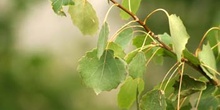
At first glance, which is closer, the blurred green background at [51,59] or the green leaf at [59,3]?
the green leaf at [59,3]

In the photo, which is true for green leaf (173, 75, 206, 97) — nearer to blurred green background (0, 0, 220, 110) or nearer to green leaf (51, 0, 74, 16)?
green leaf (51, 0, 74, 16)

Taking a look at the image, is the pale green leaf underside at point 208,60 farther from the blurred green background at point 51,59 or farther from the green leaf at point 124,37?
the blurred green background at point 51,59

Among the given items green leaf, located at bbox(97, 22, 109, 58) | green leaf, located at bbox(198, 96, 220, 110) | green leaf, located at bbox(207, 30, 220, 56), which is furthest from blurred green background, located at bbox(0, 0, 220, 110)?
green leaf, located at bbox(97, 22, 109, 58)

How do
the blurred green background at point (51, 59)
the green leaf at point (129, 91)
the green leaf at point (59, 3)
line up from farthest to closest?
1. the blurred green background at point (51, 59)
2. the green leaf at point (129, 91)
3. the green leaf at point (59, 3)

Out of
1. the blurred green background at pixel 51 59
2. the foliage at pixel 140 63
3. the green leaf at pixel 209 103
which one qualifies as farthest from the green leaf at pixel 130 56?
the blurred green background at pixel 51 59

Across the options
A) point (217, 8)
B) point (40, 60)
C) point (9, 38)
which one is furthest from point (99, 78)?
point (9, 38)

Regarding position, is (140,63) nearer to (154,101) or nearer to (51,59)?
(154,101)

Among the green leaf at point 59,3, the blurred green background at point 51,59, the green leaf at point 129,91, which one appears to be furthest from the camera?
the blurred green background at point 51,59

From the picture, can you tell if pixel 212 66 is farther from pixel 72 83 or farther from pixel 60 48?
pixel 60 48
